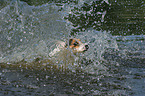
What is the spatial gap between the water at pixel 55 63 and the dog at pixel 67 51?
0.06 metres

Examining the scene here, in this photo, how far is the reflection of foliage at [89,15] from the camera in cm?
595

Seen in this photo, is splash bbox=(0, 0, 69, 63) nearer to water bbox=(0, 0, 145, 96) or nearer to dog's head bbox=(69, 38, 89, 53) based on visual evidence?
water bbox=(0, 0, 145, 96)

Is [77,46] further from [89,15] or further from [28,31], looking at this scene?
[89,15]

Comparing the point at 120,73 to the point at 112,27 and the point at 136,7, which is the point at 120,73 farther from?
the point at 136,7

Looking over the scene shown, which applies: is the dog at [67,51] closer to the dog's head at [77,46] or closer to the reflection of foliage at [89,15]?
the dog's head at [77,46]

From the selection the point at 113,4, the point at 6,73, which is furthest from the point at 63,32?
the point at 113,4

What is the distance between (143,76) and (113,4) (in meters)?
4.57

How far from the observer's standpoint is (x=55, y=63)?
3.61 m

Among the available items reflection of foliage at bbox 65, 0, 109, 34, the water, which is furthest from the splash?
reflection of foliage at bbox 65, 0, 109, 34

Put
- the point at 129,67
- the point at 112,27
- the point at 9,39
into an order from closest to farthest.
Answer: the point at 129,67 → the point at 9,39 → the point at 112,27

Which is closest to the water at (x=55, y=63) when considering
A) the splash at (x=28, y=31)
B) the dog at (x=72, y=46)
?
the splash at (x=28, y=31)

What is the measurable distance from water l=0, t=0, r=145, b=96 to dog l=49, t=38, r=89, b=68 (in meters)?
0.06

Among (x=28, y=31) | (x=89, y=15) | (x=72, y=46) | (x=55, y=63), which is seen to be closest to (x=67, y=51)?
(x=72, y=46)

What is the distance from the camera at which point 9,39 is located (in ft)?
13.9
